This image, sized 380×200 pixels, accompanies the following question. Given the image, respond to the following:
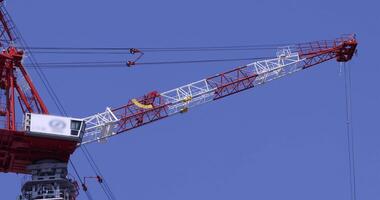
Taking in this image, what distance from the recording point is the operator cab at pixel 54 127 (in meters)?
144

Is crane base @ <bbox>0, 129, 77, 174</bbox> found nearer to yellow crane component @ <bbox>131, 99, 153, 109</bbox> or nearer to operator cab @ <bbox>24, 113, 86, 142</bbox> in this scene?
operator cab @ <bbox>24, 113, 86, 142</bbox>

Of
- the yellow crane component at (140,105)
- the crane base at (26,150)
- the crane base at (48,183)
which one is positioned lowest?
the crane base at (48,183)

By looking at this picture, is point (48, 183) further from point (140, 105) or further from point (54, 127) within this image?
point (140, 105)

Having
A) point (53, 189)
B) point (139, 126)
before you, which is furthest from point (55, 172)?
point (139, 126)

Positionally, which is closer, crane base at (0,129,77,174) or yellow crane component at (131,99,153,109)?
crane base at (0,129,77,174)

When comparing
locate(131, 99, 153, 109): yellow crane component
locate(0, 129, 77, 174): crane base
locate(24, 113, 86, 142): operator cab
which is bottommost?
locate(0, 129, 77, 174): crane base

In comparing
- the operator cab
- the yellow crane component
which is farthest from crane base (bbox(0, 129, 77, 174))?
the yellow crane component

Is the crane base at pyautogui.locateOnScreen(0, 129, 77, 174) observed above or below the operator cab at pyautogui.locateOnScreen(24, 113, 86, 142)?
below

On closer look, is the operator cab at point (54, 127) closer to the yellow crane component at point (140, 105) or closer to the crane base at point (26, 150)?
the crane base at point (26, 150)

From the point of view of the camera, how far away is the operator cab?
144000 mm

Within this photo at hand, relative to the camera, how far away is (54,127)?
475ft

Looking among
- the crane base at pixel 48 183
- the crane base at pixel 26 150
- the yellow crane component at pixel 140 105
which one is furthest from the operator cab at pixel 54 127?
the yellow crane component at pixel 140 105

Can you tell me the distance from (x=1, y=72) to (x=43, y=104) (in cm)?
680

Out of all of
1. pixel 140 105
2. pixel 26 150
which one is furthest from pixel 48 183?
pixel 140 105
